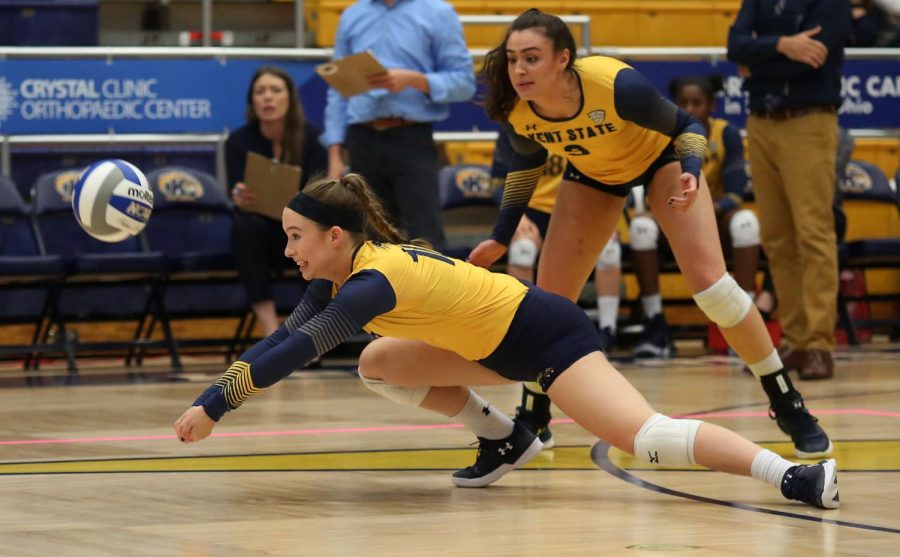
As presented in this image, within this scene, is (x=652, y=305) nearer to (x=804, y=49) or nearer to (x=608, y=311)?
(x=608, y=311)

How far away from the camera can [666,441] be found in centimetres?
391

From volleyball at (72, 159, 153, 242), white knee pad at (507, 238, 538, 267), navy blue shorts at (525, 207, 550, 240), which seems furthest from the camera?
navy blue shorts at (525, 207, 550, 240)

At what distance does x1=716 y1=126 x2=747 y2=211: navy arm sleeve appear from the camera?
9.46 m

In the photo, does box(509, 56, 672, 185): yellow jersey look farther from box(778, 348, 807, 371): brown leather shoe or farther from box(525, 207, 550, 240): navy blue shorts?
box(525, 207, 550, 240): navy blue shorts

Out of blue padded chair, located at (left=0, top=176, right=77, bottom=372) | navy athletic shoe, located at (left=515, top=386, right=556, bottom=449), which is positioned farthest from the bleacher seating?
navy athletic shoe, located at (left=515, top=386, right=556, bottom=449)

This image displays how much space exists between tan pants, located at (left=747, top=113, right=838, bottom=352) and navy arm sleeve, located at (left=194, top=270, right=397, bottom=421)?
416 centimetres

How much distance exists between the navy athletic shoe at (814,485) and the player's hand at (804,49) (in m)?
3.96

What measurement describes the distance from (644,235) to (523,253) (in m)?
0.97

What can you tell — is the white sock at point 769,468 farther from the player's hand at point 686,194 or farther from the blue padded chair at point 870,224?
the blue padded chair at point 870,224

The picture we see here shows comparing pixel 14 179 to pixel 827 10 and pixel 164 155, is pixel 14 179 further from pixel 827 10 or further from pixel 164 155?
pixel 827 10

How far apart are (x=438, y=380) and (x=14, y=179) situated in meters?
6.55

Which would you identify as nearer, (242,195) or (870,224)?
(242,195)

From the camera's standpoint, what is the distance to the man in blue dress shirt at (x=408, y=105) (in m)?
8.23

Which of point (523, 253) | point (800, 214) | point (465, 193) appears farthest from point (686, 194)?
point (465, 193)
